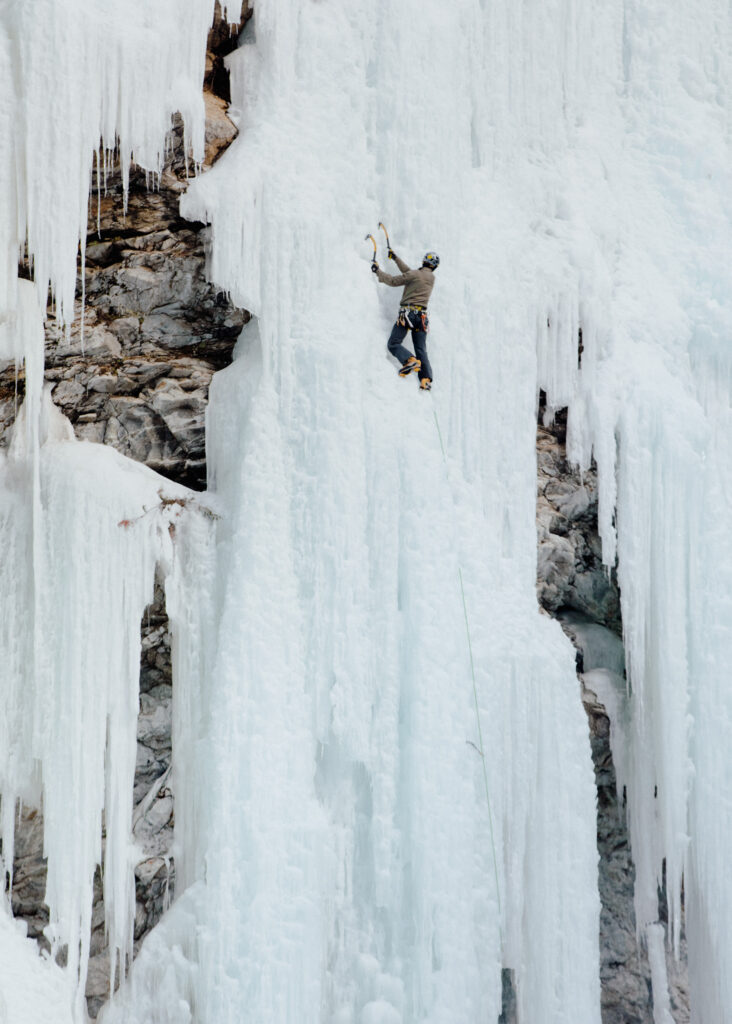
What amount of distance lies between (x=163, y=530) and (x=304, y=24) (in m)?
3.48

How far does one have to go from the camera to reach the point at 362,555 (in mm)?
6562

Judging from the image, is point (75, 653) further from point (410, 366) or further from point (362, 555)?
point (410, 366)

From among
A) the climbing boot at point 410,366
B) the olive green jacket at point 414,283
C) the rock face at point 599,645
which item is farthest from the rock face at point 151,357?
the rock face at point 599,645

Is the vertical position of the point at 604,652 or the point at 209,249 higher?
the point at 209,249

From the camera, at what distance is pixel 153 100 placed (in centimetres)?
661

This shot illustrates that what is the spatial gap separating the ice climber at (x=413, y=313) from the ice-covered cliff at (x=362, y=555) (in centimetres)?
14

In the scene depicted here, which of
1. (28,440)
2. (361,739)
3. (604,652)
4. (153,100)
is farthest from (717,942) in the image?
(153,100)

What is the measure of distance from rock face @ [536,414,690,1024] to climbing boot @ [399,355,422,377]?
1.30 metres

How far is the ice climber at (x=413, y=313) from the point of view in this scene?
693cm

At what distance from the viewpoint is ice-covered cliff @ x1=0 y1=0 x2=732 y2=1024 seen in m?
6.19

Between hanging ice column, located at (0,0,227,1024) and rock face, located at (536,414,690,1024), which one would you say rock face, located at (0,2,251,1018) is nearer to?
hanging ice column, located at (0,0,227,1024)

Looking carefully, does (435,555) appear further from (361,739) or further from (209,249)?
(209,249)

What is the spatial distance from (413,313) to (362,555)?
1.60 metres

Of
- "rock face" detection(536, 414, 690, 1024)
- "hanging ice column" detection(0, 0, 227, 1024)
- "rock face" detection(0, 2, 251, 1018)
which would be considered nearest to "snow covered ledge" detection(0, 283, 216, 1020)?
"hanging ice column" detection(0, 0, 227, 1024)
